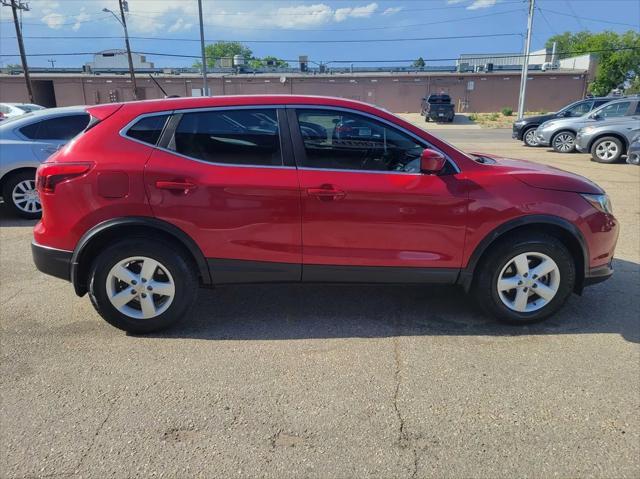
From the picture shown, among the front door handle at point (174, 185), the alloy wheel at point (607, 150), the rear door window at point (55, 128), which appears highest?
the rear door window at point (55, 128)

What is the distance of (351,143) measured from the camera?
3686 mm

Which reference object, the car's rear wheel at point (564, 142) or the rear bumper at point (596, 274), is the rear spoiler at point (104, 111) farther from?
the car's rear wheel at point (564, 142)

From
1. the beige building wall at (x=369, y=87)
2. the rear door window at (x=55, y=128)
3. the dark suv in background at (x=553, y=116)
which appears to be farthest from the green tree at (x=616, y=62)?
the rear door window at (x=55, y=128)

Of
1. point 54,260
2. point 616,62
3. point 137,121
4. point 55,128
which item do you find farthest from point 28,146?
point 616,62

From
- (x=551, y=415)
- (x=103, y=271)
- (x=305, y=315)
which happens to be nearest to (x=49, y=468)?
(x=103, y=271)

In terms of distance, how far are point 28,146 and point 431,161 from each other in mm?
6114

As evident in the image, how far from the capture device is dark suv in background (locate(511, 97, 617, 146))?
17266 millimetres

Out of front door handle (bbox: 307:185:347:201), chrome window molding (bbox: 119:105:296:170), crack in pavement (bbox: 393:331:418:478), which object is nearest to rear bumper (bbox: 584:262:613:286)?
crack in pavement (bbox: 393:331:418:478)

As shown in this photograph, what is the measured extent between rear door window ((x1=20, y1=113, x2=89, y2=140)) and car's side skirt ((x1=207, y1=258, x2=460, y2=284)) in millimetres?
4906

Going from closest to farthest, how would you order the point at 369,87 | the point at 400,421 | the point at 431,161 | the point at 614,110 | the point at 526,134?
the point at 400,421
the point at 431,161
the point at 614,110
the point at 526,134
the point at 369,87

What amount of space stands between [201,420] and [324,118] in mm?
2221

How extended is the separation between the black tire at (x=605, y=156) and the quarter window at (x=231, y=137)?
12.7m

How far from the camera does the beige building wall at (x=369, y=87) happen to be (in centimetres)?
5062

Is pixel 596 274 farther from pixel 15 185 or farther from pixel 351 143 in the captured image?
pixel 15 185
